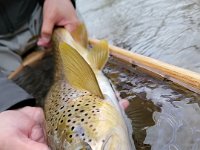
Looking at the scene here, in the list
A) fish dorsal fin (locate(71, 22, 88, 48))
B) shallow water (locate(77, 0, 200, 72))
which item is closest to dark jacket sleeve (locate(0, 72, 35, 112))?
fish dorsal fin (locate(71, 22, 88, 48))

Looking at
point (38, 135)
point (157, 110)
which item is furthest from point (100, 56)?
point (38, 135)

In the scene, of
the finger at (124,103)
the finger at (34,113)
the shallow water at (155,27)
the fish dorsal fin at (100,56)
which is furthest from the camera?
the shallow water at (155,27)

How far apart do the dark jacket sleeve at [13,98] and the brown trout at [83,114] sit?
0.15 m

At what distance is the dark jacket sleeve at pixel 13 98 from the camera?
1997 mm

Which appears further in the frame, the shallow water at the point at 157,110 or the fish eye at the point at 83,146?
the shallow water at the point at 157,110

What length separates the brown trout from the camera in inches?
57.9

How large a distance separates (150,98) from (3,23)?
4.59 feet

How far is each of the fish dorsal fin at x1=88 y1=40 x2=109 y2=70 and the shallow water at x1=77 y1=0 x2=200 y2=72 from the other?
0.42 metres

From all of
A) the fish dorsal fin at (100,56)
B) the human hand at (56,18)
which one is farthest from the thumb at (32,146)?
the human hand at (56,18)

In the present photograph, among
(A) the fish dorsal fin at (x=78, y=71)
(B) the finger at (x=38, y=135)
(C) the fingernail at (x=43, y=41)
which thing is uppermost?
(A) the fish dorsal fin at (x=78, y=71)

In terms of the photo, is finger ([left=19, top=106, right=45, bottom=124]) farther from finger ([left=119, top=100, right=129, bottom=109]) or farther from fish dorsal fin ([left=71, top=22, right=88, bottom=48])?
fish dorsal fin ([left=71, top=22, right=88, bottom=48])

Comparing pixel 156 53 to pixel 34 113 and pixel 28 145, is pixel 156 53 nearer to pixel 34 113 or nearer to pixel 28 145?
pixel 34 113

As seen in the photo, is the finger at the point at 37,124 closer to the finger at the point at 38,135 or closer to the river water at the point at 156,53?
the finger at the point at 38,135

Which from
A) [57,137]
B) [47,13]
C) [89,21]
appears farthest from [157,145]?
[89,21]
